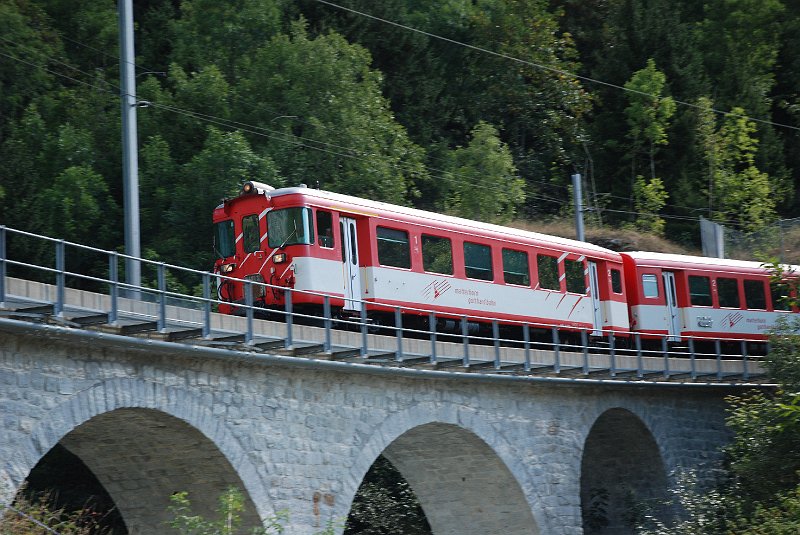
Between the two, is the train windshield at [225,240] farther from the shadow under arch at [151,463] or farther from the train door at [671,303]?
the train door at [671,303]

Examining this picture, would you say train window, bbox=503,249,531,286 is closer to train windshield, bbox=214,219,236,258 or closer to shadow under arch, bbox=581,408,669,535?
shadow under arch, bbox=581,408,669,535

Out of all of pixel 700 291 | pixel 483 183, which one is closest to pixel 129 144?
pixel 700 291

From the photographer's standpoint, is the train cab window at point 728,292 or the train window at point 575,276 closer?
the train window at point 575,276

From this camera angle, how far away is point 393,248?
70.7ft

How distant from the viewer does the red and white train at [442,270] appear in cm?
2031

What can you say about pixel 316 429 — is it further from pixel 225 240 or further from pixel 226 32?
pixel 226 32

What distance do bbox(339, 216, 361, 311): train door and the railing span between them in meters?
0.33

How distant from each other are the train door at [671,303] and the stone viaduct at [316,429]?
1647 millimetres

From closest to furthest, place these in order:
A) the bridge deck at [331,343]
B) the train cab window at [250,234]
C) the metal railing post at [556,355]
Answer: the bridge deck at [331,343] < the train cab window at [250,234] < the metal railing post at [556,355]

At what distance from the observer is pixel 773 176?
157 feet

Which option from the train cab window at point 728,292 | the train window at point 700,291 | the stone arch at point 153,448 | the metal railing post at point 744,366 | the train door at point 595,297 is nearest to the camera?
the stone arch at point 153,448

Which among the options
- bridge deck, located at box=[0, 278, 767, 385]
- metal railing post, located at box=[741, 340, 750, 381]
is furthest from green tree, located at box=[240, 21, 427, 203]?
metal railing post, located at box=[741, 340, 750, 381]

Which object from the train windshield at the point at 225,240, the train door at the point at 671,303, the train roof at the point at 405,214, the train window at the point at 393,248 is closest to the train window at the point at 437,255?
the train roof at the point at 405,214

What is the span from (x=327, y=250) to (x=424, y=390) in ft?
9.51
